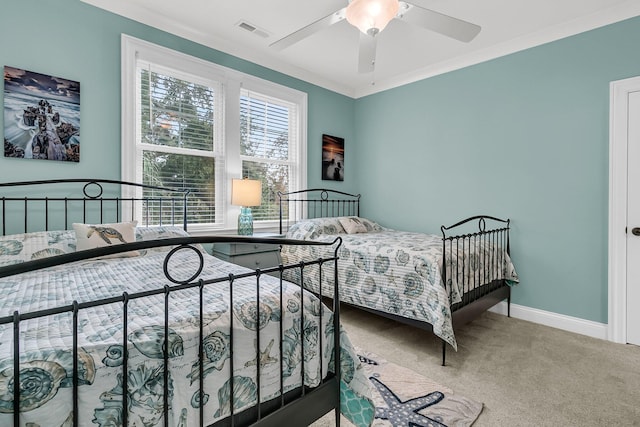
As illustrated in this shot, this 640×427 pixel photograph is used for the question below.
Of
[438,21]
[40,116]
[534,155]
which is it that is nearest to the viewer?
[438,21]

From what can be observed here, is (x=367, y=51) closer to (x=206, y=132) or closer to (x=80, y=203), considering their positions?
(x=206, y=132)

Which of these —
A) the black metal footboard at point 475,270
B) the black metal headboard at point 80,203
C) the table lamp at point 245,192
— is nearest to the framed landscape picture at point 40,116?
the black metal headboard at point 80,203

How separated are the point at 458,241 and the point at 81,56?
11.0 ft

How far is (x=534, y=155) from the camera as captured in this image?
304 cm

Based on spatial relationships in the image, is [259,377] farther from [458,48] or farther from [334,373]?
[458,48]

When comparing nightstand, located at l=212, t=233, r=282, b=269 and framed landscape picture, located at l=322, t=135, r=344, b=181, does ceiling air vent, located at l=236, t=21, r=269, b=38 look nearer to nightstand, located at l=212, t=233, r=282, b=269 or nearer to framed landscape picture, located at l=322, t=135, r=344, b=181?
framed landscape picture, located at l=322, t=135, r=344, b=181

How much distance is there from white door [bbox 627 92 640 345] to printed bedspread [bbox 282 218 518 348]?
2.64 ft

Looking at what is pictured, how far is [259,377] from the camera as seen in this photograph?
112cm

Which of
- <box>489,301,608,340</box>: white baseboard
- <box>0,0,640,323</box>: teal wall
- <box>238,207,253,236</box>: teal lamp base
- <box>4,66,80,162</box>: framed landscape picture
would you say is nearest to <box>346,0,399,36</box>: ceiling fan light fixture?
<box>0,0,640,323</box>: teal wall

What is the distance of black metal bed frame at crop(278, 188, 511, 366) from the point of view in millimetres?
2355

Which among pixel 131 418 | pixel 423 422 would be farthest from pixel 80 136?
pixel 423 422

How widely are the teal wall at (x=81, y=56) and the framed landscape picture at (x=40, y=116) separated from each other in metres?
0.05

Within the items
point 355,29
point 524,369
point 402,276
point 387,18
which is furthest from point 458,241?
point 355,29

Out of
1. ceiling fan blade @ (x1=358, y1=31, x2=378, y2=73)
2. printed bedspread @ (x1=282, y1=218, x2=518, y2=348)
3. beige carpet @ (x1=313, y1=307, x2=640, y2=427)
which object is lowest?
beige carpet @ (x1=313, y1=307, x2=640, y2=427)
